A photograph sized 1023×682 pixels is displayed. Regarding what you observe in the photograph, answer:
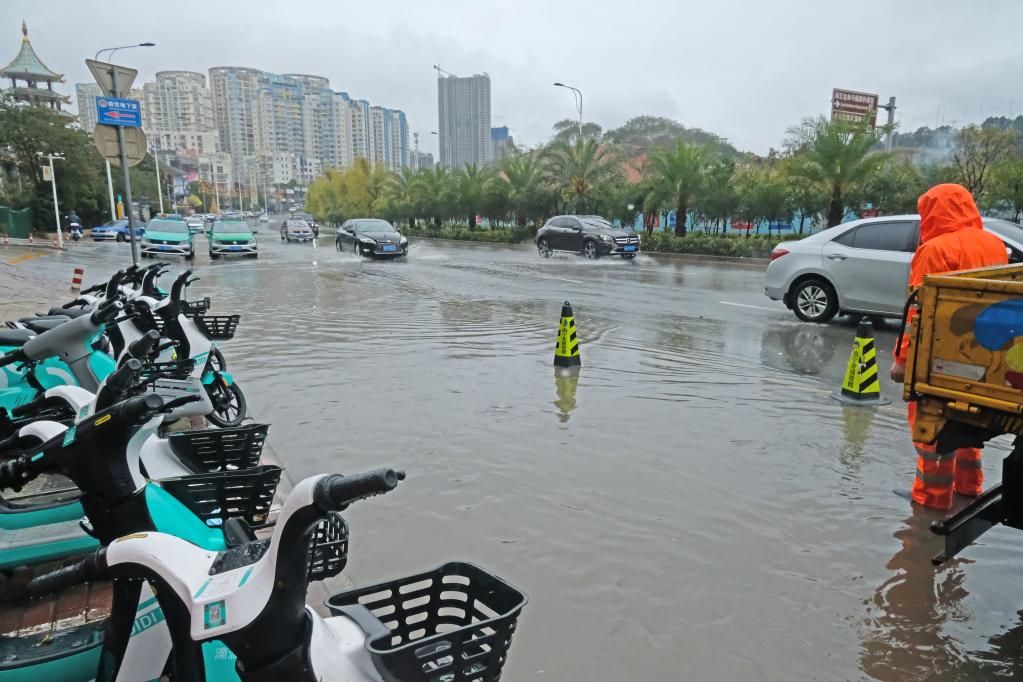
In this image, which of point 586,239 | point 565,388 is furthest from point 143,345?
point 586,239

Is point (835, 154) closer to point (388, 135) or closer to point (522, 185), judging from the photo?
point (522, 185)

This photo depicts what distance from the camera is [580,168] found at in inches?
1380

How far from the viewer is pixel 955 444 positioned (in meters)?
3.68

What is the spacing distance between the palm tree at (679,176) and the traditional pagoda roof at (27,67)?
57.9m

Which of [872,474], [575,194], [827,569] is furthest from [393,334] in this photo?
[575,194]

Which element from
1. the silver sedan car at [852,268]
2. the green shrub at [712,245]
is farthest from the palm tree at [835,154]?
the silver sedan car at [852,268]

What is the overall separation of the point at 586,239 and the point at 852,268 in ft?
52.8

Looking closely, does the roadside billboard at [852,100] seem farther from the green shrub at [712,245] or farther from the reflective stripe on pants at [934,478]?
the reflective stripe on pants at [934,478]

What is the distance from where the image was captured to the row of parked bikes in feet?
5.41

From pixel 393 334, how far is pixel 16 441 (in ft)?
25.0

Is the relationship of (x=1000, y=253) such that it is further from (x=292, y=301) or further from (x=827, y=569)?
(x=292, y=301)

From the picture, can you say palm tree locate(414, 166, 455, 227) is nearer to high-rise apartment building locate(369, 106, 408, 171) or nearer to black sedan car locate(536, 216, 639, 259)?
black sedan car locate(536, 216, 639, 259)

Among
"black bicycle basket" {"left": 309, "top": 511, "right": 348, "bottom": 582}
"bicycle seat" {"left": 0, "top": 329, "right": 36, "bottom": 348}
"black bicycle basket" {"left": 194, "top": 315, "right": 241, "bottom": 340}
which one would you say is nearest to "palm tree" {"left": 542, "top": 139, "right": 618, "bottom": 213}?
"black bicycle basket" {"left": 194, "top": 315, "right": 241, "bottom": 340}

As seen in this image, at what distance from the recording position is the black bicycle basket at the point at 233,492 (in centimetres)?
283
